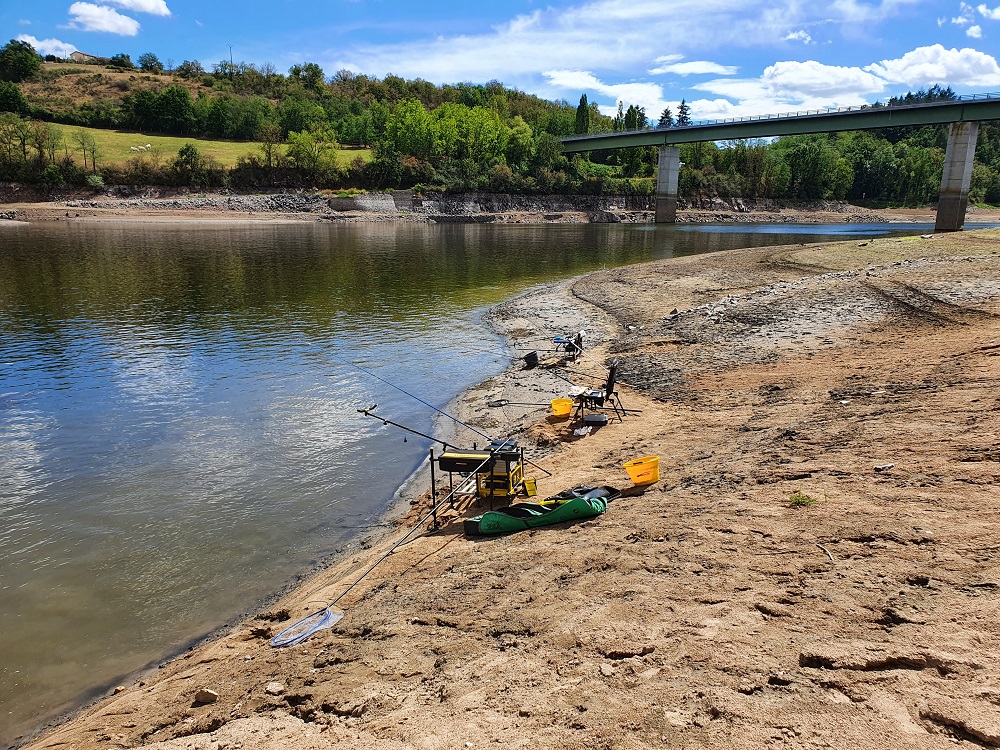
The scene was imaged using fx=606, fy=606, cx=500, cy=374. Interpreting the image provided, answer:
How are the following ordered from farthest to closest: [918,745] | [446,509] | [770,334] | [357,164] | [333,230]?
[357,164] → [333,230] → [770,334] → [446,509] → [918,745]

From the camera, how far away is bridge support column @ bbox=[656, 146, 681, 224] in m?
124

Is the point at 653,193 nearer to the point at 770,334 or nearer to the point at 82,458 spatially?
the point at 770,334

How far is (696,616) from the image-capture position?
293 inches

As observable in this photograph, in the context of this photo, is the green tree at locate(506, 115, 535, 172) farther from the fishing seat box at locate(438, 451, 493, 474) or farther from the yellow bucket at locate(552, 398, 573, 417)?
the fishing seat box at locate(438, 451, 493, 474)

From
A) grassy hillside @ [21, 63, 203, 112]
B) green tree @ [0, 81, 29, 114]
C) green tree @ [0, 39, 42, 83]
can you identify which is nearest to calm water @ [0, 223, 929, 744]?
green tree @ [0, 81, 29, 114]

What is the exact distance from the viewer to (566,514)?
11.6 meters

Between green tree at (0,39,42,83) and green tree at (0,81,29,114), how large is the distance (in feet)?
115

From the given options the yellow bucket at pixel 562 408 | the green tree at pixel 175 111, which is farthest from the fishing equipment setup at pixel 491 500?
the green tree at pixel 175 111

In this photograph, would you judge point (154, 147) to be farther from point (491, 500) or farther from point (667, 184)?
point (491, 500)

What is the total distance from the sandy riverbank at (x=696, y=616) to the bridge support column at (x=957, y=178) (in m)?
83.2

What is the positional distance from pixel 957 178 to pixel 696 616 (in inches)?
3888

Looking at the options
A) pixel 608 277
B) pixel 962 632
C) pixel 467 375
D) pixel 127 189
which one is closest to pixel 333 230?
pixel 127 189

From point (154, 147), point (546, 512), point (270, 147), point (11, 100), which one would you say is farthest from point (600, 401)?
point (11, 100)

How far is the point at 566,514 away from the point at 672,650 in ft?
15.7
